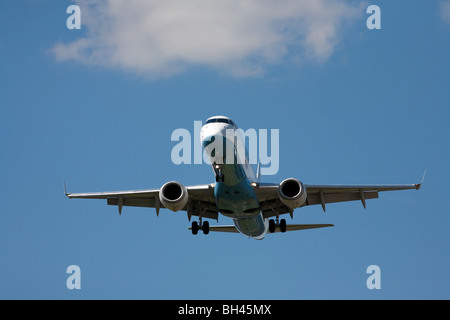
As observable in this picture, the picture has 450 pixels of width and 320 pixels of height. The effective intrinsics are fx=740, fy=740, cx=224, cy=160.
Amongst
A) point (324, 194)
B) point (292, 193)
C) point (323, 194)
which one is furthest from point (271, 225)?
point (292, 193)

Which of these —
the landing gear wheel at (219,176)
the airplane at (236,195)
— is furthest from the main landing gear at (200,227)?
the landing gear wheel at (219,176)

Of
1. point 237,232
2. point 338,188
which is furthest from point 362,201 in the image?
point 237,232

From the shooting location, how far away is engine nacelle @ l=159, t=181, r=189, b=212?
3591 centimetres

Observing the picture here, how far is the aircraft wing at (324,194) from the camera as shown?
124 ft

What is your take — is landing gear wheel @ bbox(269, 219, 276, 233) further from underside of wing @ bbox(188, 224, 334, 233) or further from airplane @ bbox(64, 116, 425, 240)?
underside of wing @ bbox(188, 224, 334, 233)

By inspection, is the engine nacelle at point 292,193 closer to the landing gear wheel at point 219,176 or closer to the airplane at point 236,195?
the airplane at point 236,195

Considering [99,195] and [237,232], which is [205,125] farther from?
[237,232]

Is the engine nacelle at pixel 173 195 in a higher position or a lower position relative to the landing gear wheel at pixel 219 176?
lower

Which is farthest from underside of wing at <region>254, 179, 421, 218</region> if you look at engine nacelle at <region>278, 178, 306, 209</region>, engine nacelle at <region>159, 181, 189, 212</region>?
engine nacelle at <region>159, 181, 189, 212</region>

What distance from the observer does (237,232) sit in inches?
1751
